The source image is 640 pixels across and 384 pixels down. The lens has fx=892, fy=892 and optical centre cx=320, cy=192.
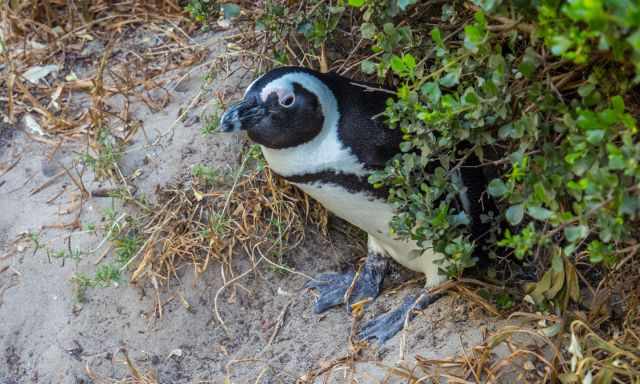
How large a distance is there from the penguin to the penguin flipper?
7.2 inches

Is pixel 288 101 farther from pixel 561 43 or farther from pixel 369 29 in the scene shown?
pixel 561 43

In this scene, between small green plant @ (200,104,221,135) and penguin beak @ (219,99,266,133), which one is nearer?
penguin beak @ (219,99,266,133)

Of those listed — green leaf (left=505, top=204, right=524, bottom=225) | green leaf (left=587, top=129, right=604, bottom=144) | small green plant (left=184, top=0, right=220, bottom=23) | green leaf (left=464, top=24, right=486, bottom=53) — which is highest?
green leaf (left=464, top=24, right=486, bottom=53)

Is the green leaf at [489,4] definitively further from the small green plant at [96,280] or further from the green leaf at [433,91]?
the small green plant at [96,280]

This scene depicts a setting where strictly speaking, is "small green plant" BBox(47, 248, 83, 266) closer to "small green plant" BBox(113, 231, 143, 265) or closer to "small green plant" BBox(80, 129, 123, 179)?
"small green plant" BBox(113, 231, 143, 265)

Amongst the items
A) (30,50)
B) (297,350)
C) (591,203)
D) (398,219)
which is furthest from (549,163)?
(30,50)

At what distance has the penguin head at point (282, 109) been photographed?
2338mm

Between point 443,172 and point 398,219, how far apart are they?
6.1 inches

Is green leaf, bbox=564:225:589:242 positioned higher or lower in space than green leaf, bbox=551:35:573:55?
lower

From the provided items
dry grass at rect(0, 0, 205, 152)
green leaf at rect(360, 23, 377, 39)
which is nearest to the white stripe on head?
green leaf at rect(360, 23, 377, 39)

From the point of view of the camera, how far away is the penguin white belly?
95.6 inches

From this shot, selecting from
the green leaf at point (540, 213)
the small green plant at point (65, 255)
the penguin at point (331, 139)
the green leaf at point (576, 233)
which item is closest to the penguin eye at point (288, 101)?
the penguin at point (331, 139)

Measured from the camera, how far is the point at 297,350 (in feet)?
8.23

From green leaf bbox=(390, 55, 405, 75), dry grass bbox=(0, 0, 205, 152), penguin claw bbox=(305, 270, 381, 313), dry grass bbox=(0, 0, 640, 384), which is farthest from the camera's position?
dry grass bbox=(0, 0, 205, 152)
